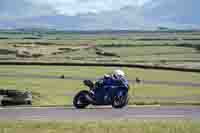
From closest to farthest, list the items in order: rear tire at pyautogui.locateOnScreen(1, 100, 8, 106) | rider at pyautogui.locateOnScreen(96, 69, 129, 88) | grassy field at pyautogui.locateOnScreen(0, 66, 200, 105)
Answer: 1. rider at pyautogui.locateOnScreen(96, 69, 129, 88)
2. rear tire at pyautogui.locateOnScreen(1, 100, 8, 106)
3. grassy field at pyautogui.locateOnScreen(0, 66, 200, 105)

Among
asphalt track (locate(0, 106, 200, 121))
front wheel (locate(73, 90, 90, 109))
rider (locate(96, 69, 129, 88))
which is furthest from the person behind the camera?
rider (locate(96, 69, 129, 88))

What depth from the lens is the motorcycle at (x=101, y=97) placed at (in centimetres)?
2506

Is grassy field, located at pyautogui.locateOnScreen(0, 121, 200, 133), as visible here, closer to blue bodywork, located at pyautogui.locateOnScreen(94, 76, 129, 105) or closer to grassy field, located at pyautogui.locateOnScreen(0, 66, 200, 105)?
blue bodywork, located at pyautogui.locateOnScreen(94, 76, 129, 105)

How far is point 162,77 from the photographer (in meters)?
62.4

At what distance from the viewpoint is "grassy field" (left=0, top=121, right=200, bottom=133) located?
15766mm

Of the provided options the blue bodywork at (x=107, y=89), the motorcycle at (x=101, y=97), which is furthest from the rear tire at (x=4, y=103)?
the blue bodywork at (x=107, y=89)

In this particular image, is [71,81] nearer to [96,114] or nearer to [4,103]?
[4,103]

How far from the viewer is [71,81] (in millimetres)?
60250

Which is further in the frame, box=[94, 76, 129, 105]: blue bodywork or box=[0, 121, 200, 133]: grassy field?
box=[94, 76, 129, 105]: blue bodywork

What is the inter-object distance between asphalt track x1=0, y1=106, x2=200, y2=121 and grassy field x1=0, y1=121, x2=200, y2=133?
2.67 metres

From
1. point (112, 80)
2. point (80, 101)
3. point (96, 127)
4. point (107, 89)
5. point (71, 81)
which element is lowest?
point (71, 81)

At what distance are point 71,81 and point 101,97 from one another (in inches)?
1386

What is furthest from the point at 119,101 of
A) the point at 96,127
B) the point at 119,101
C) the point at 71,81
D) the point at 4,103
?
the point at 71,81

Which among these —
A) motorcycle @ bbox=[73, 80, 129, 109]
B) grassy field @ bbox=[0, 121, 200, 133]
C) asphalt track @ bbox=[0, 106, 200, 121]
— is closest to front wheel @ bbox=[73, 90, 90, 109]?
motorcycle @ bbox=[73, 80, 129, 109]
